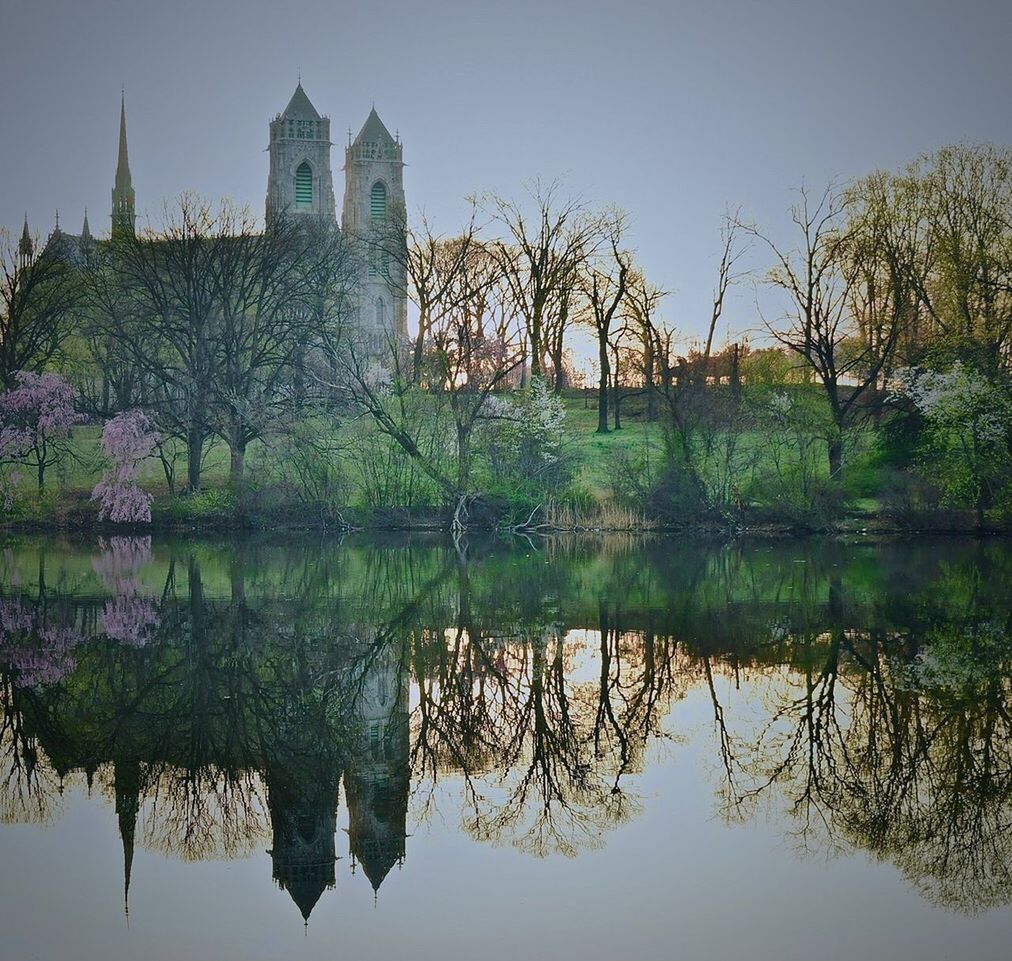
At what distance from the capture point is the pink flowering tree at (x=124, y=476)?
38.5 meters

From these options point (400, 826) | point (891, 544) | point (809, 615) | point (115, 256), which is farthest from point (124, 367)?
point (400, 826)

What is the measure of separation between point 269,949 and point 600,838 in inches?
106

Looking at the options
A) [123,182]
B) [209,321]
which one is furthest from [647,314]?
[123,182]

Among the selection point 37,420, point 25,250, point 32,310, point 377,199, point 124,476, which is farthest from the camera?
point 377,199

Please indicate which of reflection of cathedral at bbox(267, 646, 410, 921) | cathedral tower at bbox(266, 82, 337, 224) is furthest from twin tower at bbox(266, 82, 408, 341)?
reflection of cathedral at bbox(267, 646, 410, 921)

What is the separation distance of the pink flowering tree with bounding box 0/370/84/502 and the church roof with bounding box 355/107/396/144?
8211cm

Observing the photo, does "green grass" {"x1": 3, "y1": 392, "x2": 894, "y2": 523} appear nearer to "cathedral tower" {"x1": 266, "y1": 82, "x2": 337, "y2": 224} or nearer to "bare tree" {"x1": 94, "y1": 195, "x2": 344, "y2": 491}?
"bare tree" {"x1": 94, "y1": 195, "x2": 344, "y2": 491}

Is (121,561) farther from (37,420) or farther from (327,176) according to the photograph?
(327,176)

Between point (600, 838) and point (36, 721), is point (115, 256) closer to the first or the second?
point (36, 721)

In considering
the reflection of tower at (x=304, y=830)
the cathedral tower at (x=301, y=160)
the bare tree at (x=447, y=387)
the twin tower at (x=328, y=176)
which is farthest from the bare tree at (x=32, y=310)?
the cathedral tower at (x=301, y=160)

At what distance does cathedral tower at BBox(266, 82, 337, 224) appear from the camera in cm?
11288

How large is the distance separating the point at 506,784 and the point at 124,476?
3142 cm

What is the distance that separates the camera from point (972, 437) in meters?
34.2

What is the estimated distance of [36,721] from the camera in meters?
11.6
